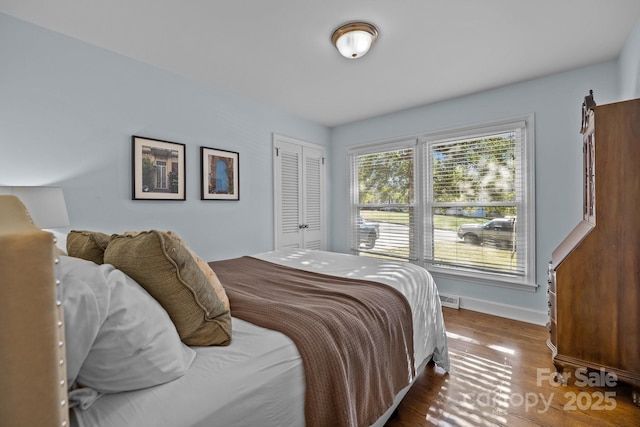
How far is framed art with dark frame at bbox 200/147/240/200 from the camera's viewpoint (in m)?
3.18

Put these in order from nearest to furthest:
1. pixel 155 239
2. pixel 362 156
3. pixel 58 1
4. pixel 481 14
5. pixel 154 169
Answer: pixel 155 239
pixel 58 1
pixel 481 14
pixel 154 169
pixel 362 156

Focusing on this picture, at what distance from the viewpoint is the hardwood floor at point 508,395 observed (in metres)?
1.68

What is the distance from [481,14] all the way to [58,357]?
2.77 metres

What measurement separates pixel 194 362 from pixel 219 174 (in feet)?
8.63

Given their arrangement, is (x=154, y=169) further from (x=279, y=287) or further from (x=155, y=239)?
(x=155, y=239)

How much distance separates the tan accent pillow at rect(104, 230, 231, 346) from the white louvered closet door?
2.88 metres

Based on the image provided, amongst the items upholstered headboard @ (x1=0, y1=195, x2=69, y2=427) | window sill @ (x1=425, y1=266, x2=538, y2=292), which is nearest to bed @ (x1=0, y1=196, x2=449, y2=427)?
upholstered headboard @ (x1=0, y1=195, x2=69, y2=427)

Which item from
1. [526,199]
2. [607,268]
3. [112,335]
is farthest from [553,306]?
[112,335]

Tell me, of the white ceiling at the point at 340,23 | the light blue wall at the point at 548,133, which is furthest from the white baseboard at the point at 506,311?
the white ceiling at the point at 340,23

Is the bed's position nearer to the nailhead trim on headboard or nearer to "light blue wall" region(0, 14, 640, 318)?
the nailhead trim on headboard

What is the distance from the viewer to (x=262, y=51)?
8.27 feet

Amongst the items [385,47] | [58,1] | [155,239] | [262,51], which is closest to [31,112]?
[58,1]

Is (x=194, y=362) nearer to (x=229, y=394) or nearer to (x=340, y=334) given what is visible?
(x=229, y=394)

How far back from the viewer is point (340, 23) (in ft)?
7.03
